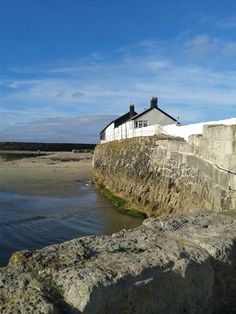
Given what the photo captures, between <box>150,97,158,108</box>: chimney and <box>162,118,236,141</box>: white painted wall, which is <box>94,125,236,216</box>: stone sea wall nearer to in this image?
<box>162,118,236,141</box>: white painted wall

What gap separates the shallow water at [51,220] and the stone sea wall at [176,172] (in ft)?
4.45

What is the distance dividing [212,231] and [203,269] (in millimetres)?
825

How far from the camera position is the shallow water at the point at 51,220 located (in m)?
13.2

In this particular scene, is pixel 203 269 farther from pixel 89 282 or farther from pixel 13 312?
pixel 13 312

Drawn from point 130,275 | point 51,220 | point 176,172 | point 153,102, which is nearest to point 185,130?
point 176,172

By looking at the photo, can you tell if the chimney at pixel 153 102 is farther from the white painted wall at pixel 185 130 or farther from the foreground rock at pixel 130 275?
the foreground rock at pixel 130 275

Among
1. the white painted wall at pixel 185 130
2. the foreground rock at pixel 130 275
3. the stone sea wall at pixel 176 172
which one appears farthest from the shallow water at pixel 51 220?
the foreground rock at pixel 130 275

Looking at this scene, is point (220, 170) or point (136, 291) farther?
point (220, 170)

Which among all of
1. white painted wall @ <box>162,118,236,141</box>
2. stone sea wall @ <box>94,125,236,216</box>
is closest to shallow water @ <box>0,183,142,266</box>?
stone sea wall @ <box>94,125,236,216</box>

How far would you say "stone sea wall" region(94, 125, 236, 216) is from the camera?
971 cm

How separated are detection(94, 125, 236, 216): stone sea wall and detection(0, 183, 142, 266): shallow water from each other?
1.35 m

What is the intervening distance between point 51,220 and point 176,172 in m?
5.16

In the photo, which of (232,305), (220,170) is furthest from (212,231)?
(220,170)

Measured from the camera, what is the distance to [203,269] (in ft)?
11.3
